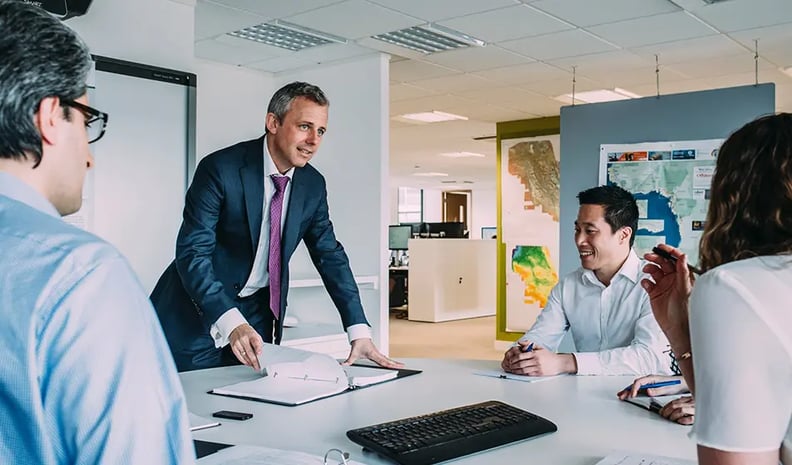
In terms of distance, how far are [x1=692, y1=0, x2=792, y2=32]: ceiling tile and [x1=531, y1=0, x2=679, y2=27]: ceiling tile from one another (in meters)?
0.23

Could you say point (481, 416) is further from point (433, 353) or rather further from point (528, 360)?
point (433, 353)

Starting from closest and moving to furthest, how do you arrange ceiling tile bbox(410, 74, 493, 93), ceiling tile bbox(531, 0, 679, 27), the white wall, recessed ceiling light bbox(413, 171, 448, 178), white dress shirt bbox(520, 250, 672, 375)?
white dress shirt bbox(520, 250, 672, 375) → ceiling tile bbox(531, 0, 679, 27) → the white wall → ceiling tile bbox(410, 74, 493, 93) → recessed ceiling light bbox(413, 171, 448, 178)

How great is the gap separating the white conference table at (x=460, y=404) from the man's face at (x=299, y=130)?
2.24ft

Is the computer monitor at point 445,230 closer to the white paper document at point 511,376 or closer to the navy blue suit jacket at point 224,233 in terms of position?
the navy blue suit jacket at point 224,233

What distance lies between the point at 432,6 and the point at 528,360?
265cm

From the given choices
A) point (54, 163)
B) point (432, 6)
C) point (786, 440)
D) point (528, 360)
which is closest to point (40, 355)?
point (54, 163)

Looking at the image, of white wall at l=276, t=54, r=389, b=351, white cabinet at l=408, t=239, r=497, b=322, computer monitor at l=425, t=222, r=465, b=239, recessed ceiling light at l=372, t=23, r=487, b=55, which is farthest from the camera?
computer monitor at l=425, t=222, r=465, b=239

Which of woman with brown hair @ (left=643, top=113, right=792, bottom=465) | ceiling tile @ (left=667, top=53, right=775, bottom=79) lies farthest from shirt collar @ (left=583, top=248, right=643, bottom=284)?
ceiling tile @ (left=667, top=53, right=775, bottom=79)

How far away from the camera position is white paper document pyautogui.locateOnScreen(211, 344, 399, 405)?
1792 millimetres

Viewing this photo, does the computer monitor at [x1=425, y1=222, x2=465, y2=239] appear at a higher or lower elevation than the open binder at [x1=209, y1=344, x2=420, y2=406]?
higher

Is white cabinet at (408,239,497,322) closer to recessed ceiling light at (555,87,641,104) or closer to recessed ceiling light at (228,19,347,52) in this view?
recessed ceiling light at (555,87,641,104)

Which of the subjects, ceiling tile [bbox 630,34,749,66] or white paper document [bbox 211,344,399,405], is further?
ceiling tile [bbox 630,34,749,66]

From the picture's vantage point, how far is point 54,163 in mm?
725

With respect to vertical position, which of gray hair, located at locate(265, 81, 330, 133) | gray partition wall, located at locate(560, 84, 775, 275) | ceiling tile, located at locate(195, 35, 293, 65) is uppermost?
ceiling tile, located at locate(195, 35, 293, 65)
